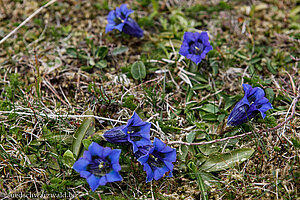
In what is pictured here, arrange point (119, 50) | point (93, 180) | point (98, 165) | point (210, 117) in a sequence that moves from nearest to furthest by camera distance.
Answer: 1. point (93, 180)
2. point (98, 165)
3. point (210, 117)
4. point (119, 50)

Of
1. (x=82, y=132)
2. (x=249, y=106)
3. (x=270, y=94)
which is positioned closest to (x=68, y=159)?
(x=82, y=132)

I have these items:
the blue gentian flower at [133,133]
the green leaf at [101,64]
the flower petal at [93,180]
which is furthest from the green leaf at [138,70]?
the flower petal at [93,180]

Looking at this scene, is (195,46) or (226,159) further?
(195,46)

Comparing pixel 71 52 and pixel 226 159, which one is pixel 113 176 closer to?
pixel 226 159

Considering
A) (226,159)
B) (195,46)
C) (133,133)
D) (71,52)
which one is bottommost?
(226,159)

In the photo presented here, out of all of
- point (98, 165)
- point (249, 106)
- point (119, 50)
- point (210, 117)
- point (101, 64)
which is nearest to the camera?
point (98, 165)

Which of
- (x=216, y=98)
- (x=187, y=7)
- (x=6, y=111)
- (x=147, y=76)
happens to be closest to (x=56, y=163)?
(x=6, y=111)

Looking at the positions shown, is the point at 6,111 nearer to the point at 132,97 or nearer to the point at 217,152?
the point at 132,97

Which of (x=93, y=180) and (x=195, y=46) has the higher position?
A: (x=195, y=46)
